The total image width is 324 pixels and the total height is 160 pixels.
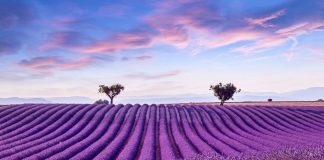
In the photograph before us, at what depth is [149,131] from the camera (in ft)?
89.4

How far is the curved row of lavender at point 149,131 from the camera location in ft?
63.9

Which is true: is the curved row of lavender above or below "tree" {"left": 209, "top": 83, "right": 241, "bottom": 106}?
below

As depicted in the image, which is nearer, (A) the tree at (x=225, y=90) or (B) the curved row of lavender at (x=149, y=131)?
(B) the curved row of lavender at (x=149, y=131)

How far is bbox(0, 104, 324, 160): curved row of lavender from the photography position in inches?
766

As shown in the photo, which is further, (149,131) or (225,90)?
(225,90)

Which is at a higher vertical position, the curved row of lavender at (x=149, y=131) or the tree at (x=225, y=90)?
the tree at (x=225, y=90)

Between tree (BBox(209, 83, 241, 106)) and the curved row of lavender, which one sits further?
tree (BBox(209, 83, 241, 106))

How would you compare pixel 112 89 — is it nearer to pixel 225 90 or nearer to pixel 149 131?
pixel 225 90

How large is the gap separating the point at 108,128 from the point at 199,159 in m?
19.2

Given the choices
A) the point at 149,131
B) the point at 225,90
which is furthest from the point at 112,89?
the point at 149,131

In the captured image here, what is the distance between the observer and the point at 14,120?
29.9 m

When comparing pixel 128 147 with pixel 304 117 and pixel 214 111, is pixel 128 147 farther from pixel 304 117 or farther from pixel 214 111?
pixel 304 117

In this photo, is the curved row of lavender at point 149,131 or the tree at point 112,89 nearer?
the curved row of lavender at point 149,131

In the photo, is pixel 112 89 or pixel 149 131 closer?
pixel 149 131
